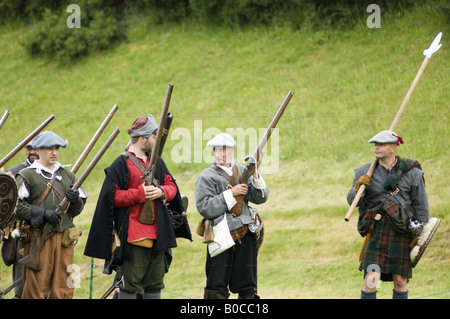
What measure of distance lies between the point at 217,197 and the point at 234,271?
0.69 meters

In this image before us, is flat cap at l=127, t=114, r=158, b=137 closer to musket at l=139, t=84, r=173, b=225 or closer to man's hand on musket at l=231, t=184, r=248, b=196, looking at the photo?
musket at l=139, t=84, r=173, b=225

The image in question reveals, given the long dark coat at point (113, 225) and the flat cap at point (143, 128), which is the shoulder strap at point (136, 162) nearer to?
the long dark coat at point (113, 225)

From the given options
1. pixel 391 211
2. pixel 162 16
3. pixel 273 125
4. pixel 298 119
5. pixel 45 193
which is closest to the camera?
pixel 391 211

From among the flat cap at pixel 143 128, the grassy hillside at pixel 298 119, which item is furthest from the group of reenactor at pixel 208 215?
the grassy hillside at pixel 298 119

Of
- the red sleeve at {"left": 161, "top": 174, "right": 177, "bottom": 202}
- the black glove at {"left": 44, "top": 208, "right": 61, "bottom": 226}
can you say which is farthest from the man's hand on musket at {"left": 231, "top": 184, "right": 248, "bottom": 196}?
the black glove at {"left": 44, "top": 208, "right": 61, "bottom": 226}

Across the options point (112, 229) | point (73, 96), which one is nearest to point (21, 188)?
point (112, 229)

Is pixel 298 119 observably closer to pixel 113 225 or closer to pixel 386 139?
pixel 386 139

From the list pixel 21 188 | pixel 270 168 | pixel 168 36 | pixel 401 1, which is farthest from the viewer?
pixel 168 36

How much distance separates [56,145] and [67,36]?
9.79m

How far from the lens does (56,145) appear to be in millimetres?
6723

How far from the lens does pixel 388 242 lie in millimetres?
6723

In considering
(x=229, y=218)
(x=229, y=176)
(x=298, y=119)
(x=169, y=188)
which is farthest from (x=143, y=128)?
(x=298, y=119)

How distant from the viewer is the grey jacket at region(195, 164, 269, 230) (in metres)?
6.52
